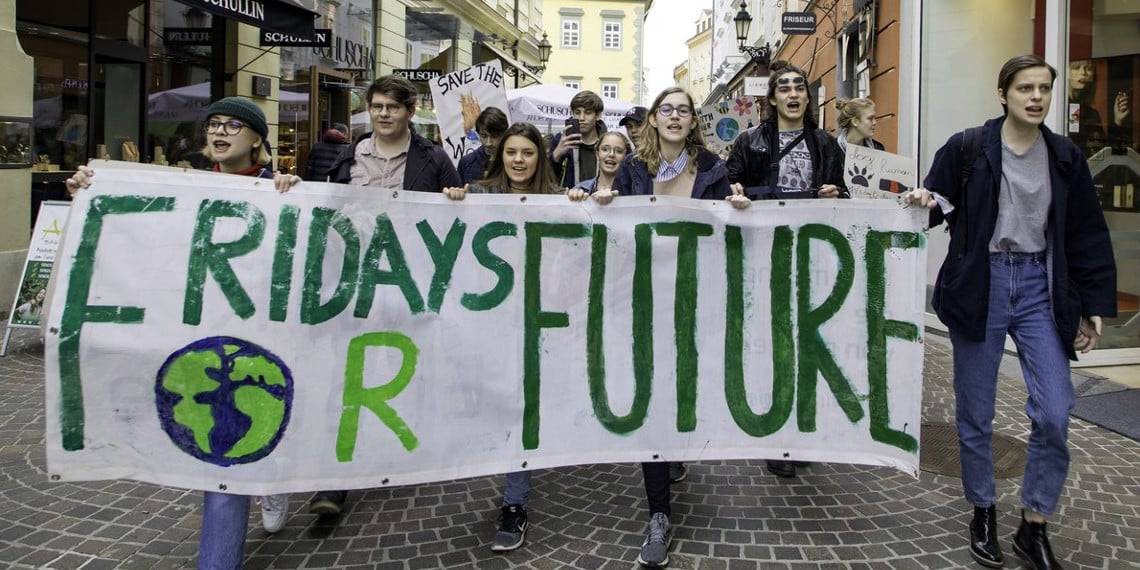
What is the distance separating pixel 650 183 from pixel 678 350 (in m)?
0.78

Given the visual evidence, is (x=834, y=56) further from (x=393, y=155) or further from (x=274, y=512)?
(x=274, y=512)

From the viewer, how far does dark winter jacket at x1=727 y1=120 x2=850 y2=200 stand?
430 centimetres

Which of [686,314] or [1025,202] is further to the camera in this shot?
[686,314]

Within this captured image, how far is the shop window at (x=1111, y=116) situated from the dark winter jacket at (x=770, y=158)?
3995 mm

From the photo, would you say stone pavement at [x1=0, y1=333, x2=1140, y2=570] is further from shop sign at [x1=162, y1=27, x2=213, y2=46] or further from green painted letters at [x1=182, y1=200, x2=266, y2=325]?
shop sign at [x1=162, y1=27, x2=213, y2=46]

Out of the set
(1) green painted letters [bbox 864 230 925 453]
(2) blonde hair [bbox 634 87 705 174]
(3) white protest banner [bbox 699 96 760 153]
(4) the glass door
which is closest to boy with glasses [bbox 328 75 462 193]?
(2) blonde hair [bbox 634 87 705 174]

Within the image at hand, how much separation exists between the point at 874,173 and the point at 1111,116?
416 cm

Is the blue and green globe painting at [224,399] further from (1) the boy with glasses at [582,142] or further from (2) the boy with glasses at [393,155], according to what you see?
(1) the boy with glasses at [582,142]

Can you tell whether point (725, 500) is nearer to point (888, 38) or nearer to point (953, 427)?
point (953, 427)

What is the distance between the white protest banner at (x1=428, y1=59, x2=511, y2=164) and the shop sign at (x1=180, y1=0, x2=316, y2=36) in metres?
2.56

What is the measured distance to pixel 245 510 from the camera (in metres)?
2.86

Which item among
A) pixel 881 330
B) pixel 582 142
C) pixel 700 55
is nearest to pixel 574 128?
pixel 582 142

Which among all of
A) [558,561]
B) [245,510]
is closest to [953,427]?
[558,561]

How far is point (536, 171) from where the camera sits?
3.82 meters
